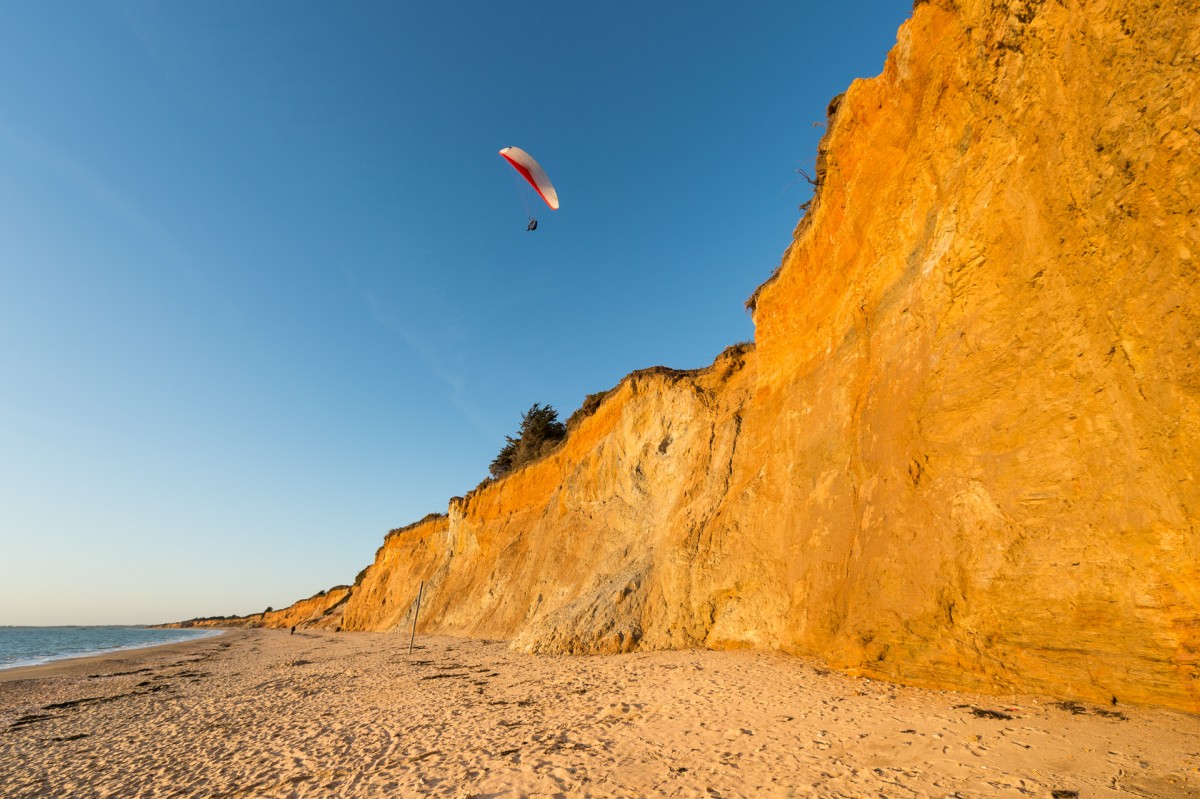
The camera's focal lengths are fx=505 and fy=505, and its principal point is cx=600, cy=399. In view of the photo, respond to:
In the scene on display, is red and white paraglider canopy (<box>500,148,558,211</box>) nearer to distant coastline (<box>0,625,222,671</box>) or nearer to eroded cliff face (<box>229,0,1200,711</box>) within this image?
eroded cliff face (<box>229,0,1200,711</box>)

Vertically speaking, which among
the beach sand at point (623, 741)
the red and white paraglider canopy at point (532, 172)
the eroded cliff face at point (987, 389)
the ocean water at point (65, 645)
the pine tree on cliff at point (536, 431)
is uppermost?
the red and white paraglider canopy at point (532, 172)

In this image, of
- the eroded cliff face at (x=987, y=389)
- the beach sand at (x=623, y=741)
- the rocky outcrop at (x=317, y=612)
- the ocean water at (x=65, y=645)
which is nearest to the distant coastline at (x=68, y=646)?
the ocean water at (x=65, y=645)

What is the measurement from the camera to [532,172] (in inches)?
915

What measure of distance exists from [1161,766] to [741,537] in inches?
343

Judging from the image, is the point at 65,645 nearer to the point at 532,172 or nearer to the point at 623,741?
the point at 532,172

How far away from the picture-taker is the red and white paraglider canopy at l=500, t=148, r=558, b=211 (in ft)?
72.9

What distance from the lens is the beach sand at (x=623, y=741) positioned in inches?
171

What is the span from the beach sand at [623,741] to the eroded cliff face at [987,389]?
87cm

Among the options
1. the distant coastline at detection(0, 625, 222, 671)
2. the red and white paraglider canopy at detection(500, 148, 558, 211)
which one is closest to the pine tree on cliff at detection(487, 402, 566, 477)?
the red and white paraglider canopy at detection(500, 148, 558, 211)

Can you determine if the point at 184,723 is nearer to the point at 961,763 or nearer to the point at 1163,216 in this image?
Result: the point at 961,763

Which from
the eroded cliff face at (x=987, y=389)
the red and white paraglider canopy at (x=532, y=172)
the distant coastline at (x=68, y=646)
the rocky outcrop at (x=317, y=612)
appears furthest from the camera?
the rocky outcrop at (x=317, y=612)

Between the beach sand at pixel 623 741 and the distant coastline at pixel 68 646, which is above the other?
the beach sand at pixel 623 741

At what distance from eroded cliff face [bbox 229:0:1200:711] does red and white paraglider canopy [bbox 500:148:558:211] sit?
1371cm

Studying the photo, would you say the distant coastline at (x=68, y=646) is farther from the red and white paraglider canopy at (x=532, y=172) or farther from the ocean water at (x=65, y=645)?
the red and white paraglider canopy at (x=532, y=172)
